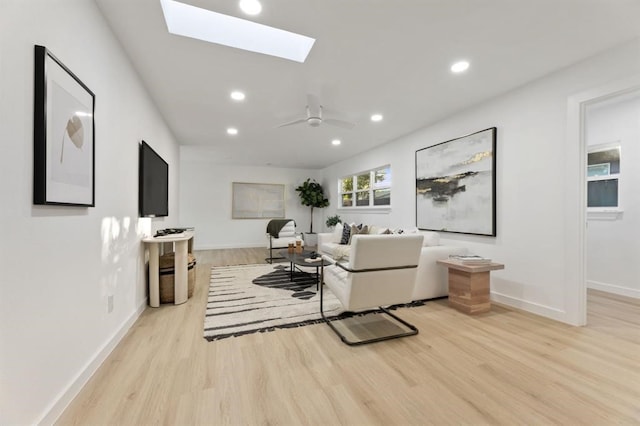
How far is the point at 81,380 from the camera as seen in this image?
5.29 feet

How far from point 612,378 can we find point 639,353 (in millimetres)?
626

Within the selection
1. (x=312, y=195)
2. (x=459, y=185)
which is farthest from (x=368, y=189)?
(x=459, y=185)

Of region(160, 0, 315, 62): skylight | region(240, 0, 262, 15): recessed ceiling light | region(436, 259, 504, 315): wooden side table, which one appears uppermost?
region(160, 0, 315, 62): skylight

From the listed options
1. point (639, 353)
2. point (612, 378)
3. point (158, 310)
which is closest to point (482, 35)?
point (612, 378)

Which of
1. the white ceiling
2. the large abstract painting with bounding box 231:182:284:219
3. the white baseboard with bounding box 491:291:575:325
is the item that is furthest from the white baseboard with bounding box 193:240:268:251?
the white baseboard with bounding box 491:291:575:325

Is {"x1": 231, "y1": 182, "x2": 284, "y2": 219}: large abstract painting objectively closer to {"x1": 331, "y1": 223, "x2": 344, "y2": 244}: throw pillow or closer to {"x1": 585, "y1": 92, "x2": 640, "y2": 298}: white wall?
{"x1": 331, "y1": 223, "x2": 344, "y2": 244}: throw pillow

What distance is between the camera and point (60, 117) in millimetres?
1410

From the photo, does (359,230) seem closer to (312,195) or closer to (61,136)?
(312,195)

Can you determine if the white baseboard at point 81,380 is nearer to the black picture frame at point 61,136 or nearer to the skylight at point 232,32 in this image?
the black picture frame at point 61,136

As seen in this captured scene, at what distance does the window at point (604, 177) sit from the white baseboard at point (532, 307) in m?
2.12

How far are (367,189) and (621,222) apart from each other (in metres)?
4.10

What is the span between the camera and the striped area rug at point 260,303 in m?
2.54

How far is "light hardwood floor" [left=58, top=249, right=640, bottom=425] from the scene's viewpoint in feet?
4.71

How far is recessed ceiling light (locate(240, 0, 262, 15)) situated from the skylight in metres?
0.32
